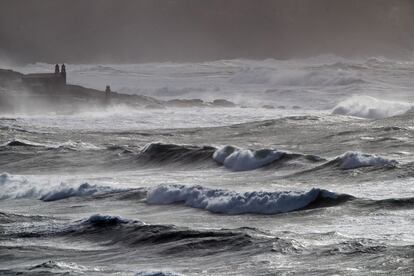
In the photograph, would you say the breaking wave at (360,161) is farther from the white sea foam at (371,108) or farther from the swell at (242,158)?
the white sea foam at (371,108)

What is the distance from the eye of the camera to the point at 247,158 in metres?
35.6

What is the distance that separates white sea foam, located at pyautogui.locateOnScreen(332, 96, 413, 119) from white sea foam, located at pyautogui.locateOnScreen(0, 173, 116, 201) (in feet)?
89.1

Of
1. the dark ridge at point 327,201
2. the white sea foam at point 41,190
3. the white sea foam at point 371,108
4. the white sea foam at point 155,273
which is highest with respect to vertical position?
the white sea foam at point 371,108

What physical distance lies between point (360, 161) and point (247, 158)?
4.38 meters

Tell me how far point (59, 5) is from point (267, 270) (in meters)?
115

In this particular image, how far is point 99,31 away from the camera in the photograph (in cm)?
12850

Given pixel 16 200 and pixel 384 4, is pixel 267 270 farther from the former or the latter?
pixel 384 4

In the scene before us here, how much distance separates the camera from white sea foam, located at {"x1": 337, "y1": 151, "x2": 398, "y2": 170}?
31.7 metres

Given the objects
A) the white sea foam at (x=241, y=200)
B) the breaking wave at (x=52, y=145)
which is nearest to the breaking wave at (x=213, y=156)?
the breaking wave at (x=52, y=145)

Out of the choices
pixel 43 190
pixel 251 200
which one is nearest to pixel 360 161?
pixel 251 200

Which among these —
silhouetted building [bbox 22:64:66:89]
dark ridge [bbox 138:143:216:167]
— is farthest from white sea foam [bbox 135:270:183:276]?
silhouetted building [bbox 22:64:66:89]

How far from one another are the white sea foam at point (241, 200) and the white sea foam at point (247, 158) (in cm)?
568

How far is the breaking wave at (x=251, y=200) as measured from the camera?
1056 inches

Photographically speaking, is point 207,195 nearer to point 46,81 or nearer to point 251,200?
point 251,200
